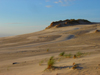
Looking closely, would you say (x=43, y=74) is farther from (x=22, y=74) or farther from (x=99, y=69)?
(x=99, y=69)

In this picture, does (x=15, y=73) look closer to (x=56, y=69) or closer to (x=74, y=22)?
(x=56, y=69)

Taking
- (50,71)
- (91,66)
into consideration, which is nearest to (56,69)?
(50,71)

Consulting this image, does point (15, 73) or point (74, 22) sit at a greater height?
point (74, 22)

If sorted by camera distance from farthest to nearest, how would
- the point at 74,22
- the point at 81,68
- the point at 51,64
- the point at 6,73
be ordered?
1. the point at 74,22
2. the point at 6,73
3. the point at 51,64
4. the point at 81,68

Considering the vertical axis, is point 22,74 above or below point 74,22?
below

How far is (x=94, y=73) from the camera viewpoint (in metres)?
4.14

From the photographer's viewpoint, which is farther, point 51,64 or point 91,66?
point 51,64

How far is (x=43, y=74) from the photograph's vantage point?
4605 mm

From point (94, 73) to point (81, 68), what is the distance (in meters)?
0.53

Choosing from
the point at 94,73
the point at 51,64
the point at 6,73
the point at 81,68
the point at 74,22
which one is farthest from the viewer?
the point at 74,22

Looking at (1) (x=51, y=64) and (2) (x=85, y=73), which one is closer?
(2) (x=85, y=73)

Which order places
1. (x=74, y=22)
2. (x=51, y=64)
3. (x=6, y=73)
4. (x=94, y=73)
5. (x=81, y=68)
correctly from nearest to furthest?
(x=94, y=73), (x=81, y=68), (x=51, y=64), (x=6, y=73), (x=74, y=22)

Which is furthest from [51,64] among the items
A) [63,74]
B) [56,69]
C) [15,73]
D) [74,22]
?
[74,22]

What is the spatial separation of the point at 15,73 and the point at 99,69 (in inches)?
122
